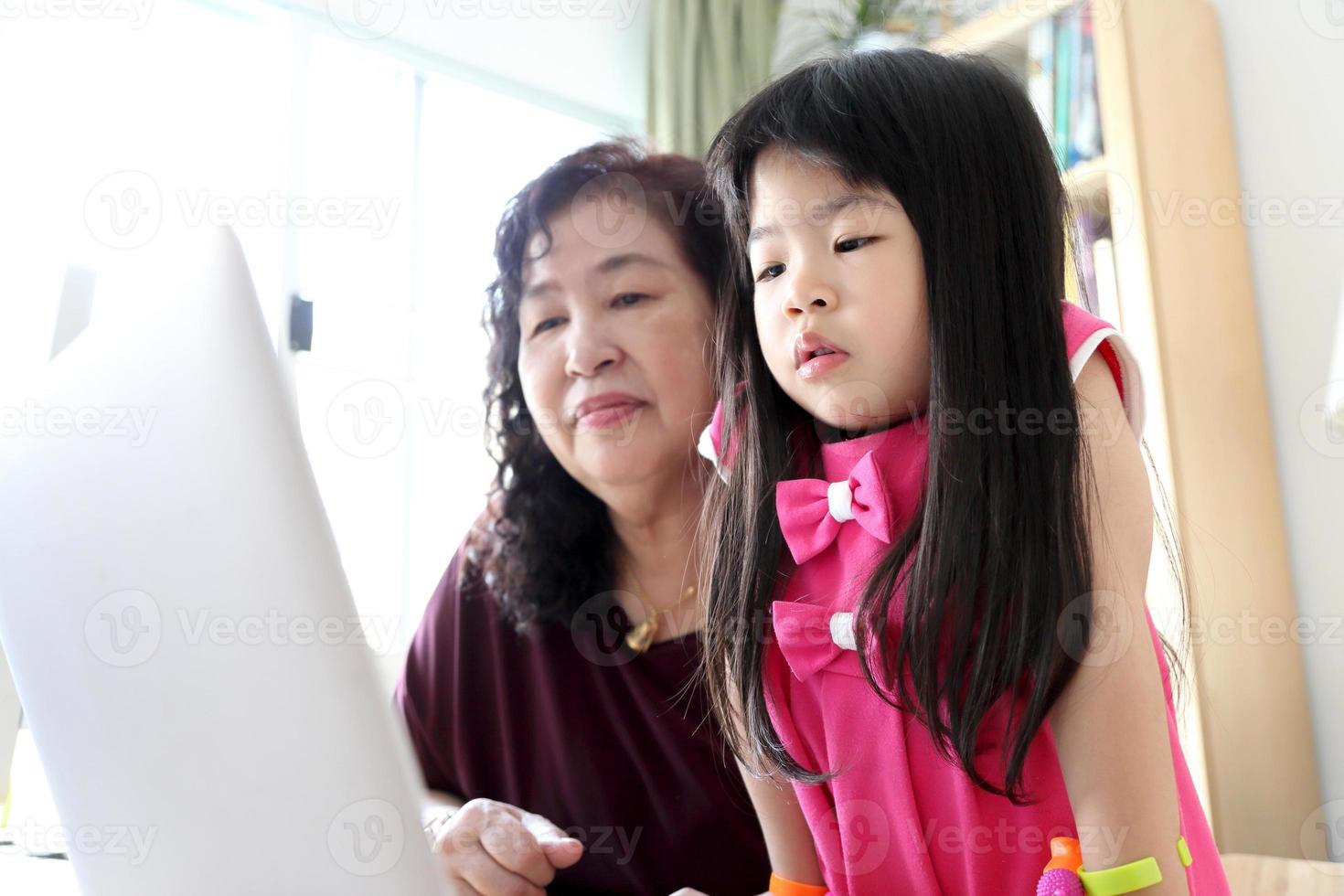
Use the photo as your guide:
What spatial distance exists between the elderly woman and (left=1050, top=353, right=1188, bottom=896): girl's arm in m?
0.48

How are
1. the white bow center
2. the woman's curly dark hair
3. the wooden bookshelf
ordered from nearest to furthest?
the white bow center → the woman's curly dark hair → the wooden bookshelf

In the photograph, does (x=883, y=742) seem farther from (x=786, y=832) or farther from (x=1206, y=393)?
(x=1206, y=393)

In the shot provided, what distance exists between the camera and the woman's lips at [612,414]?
3.86 ft

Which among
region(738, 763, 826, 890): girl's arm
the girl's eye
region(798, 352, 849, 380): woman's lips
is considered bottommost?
region(738, 763, 826, 890): girl's arm

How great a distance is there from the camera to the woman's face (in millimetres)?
1173

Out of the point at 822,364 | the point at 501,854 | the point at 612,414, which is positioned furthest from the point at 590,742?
the point at 822,364

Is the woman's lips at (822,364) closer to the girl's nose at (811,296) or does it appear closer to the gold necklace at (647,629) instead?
the girl's nose at (811,296)

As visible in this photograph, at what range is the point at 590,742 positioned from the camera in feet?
3.93

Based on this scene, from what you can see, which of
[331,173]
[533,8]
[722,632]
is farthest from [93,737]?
[533,8]

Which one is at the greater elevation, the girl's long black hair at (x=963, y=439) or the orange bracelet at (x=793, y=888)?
the girl's long black hair at (x=963, y=439)

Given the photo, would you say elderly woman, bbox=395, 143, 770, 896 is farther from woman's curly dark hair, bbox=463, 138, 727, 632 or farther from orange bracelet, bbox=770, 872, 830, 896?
orange bracelet, bbox=770, 872, 830, 896

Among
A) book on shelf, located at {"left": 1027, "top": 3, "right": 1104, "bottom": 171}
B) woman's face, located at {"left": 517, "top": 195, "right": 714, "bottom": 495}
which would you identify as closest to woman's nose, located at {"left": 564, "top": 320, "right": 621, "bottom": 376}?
woman's face, located at {"left": 517, "top": 195, "right": 714, "bottom": 495}

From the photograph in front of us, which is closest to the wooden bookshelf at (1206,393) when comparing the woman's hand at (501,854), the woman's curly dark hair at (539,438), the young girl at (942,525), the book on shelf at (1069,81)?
the book on shelf at (1069,81)

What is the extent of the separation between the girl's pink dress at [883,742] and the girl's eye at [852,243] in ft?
0.45
